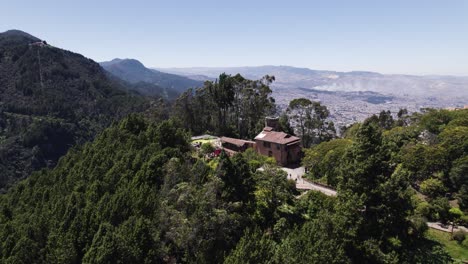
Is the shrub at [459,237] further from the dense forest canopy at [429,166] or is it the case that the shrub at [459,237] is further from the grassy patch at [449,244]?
the dense forest canopy at [429,166]

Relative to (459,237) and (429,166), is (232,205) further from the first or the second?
(429,166)

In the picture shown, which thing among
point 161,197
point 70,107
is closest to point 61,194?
point 161,197

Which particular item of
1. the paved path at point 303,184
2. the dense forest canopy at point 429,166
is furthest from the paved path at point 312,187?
the dense forest canopy at point 429,166

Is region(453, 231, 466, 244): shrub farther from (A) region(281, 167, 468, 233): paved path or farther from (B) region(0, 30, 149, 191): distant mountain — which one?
(B) region(0, 30, 149, 191): distant mountain

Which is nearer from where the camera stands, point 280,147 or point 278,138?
point 280,147

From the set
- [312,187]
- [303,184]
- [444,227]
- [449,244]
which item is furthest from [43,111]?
[449,244]

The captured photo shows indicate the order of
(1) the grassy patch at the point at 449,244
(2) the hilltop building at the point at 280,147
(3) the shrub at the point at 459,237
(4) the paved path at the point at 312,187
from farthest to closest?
(2) the hilltop building at the point at 280,147, (4) the paved path at the point at 312,187, (3) the shrub at the point at 459,237, (1) the grassy patch at the point at 449,244
